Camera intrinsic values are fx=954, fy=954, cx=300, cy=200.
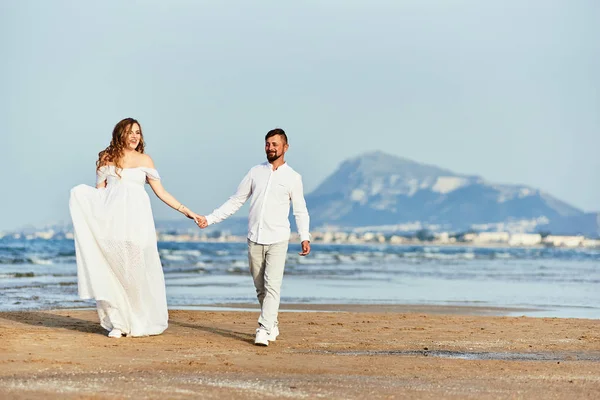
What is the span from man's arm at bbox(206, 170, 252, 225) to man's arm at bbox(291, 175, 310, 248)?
49 cm

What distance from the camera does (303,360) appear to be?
866cm

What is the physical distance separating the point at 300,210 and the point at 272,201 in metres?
0.38

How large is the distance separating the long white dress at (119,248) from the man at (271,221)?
852 mm

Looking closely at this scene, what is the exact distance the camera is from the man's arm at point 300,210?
9961 millimetres

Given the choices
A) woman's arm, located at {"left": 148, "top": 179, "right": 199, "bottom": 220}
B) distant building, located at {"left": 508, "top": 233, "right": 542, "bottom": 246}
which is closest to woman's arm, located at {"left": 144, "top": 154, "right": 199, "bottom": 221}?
woman's arm, located at {"left": 148, "top": 179, "right": 199, "bottom": 220}

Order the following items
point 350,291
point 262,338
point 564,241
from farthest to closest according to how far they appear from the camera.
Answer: point 564,241, point 350,291, point 262,338

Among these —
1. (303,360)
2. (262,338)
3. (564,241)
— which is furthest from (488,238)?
(303,360)

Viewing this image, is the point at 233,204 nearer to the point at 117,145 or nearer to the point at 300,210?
the point at 300,210

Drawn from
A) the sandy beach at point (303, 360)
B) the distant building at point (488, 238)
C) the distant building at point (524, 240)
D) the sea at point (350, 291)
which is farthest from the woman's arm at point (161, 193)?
the distant building at point (488, 238)

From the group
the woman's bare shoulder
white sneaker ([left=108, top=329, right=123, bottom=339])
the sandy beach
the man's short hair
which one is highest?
the man's short hair

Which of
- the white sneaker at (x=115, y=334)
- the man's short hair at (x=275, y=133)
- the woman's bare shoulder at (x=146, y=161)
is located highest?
the man's short hair at (x=275, y=133)

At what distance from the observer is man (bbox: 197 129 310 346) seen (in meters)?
9.77

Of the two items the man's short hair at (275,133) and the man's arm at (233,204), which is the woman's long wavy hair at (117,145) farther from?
the man's short hair at (275,133)

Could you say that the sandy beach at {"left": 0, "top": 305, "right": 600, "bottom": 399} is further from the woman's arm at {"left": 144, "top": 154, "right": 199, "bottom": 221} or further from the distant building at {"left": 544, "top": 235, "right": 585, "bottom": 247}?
the distant building at {"left": 544, "top": 235, "right": 585, "bottom": 247}
